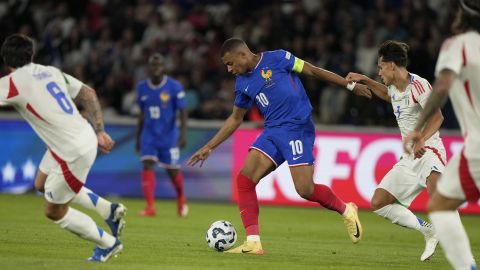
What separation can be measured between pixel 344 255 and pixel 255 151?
5.11 feet

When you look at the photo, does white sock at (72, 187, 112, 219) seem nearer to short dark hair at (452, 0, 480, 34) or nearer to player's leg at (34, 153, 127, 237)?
player's leg at (34, 153, 127, 237)

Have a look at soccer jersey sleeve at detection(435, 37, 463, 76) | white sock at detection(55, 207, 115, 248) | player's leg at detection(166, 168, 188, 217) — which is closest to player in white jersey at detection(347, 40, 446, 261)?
soccer jersey sleeve at detection(435, 37, 463, 76)

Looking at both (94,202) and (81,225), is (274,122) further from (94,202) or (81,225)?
(81,225)

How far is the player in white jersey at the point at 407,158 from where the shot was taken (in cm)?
1055

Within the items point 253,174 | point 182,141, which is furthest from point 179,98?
point 253,174

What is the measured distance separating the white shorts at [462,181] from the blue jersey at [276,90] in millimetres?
3236

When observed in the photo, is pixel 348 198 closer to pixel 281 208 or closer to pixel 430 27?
pixel 281 208

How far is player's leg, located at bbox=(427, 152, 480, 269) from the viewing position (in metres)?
7.34

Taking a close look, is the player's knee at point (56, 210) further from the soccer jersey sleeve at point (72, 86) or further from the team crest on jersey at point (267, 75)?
the team crest on jersey at point (267, 75)

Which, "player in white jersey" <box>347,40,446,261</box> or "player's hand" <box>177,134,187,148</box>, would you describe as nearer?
"player in white jersey" <box>347,40,446,261</box>

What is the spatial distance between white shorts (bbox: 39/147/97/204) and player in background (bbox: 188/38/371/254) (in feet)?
6.28

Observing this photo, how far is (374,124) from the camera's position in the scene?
727 inches

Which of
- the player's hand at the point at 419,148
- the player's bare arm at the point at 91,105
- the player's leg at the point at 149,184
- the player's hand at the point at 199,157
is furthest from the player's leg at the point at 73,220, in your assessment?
the player's leg at the point at 149,184

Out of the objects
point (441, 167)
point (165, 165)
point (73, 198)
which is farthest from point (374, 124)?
point (73, 198)
